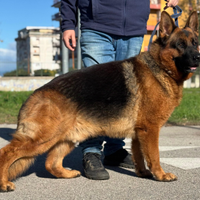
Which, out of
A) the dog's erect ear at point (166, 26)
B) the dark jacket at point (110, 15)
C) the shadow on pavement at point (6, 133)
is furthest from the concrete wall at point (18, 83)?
the dog's erect ear at point (166, 26)

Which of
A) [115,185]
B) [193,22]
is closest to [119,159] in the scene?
[115,185]

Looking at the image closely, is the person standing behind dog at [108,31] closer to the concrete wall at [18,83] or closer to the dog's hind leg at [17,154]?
the dog's hind leg at [17,154]

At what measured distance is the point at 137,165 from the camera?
3.59 meters

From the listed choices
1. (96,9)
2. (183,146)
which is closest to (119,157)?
(183,146)

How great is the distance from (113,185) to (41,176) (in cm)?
93

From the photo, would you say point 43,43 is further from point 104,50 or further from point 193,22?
point 193,22

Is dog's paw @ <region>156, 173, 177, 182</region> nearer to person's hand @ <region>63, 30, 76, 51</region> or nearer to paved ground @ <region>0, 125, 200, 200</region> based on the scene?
paved ground @ <region>0, 125, 200, 200</region>

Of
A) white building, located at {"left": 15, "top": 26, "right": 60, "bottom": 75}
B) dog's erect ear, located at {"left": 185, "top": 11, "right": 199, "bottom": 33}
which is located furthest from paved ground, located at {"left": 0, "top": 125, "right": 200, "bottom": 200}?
white building, located at {"left": 15, "top": 26, "right": 60, "bottom": 75}

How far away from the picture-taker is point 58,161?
3613mm

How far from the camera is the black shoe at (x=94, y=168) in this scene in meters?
3.48

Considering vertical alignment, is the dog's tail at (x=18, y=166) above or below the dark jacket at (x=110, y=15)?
below

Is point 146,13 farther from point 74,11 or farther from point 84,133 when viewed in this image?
point 84,133

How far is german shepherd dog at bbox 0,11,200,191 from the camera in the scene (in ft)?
10.2

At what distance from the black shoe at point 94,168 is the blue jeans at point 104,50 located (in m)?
0.12
